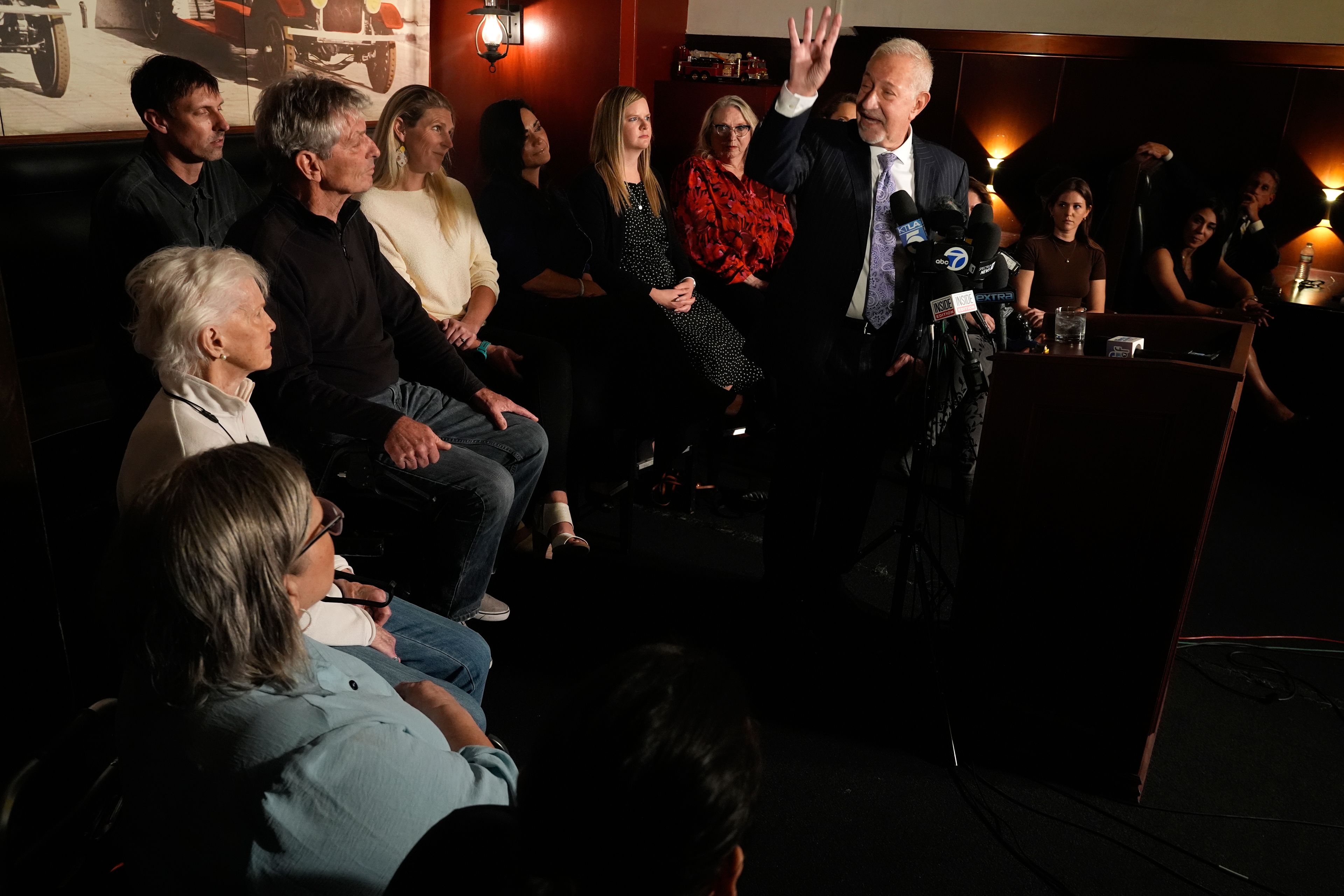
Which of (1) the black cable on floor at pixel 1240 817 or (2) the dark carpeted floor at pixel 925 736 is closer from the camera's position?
(2) the dark carpeted floor at pixel 925 736

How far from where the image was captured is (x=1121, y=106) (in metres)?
5.56

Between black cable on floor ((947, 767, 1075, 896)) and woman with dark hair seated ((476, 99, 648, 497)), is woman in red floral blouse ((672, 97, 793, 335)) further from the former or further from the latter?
black cable on floor ((947, 767, 1075, 896))

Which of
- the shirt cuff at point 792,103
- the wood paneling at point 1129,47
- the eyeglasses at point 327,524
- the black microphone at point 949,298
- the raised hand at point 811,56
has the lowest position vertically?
the eyeglasses at point 327,524

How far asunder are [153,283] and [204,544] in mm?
1091

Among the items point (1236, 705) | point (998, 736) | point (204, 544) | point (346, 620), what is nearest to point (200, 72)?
point (346, 620)

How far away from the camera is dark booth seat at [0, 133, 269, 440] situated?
268 centimetres

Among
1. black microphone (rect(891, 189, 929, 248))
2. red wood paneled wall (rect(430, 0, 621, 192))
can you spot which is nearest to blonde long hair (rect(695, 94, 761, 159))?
red wood paneled wall (rect(430, 0, 621, 192))

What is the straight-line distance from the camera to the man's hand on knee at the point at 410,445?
226 centimetres

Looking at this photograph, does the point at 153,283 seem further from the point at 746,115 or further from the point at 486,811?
the point at 746,115

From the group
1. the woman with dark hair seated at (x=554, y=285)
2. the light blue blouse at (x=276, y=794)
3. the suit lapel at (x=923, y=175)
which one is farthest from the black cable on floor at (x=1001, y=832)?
the woman with dark hair seated at (x=554, y=285)

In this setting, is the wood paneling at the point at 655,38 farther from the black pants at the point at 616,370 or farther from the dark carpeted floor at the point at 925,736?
the dark carpeted floor at the point at 925,736

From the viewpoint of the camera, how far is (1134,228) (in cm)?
510

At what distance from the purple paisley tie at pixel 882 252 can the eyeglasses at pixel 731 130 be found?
4.49 ft

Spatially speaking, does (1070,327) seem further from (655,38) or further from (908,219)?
(655,38)
